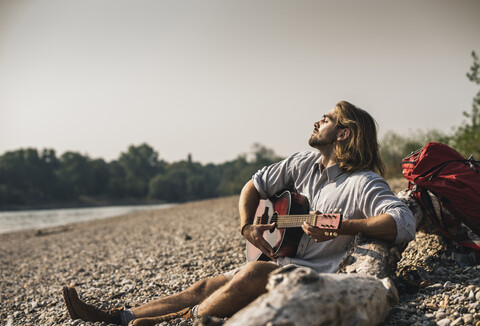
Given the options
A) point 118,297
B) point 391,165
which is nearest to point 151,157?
Result: point 391,165

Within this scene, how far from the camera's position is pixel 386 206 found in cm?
329

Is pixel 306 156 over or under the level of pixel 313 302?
over

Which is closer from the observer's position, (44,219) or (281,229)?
(281,229)

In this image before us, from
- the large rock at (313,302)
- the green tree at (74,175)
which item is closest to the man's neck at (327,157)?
the large rock at (313,302)

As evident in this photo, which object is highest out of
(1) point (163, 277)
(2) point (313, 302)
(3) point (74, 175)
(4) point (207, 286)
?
(3) point (74, 175)

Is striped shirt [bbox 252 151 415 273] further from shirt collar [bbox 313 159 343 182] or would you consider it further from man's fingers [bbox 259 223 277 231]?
man's fingers [bbox 259 223 277 231]

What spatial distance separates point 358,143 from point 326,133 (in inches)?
15.4

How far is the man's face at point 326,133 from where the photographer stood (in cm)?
394

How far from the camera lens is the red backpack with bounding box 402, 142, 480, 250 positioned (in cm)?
384

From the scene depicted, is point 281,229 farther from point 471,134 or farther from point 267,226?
point 471,134

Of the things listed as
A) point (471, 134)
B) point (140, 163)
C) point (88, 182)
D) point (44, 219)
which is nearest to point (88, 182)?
point (88, 182)

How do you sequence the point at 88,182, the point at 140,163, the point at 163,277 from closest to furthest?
the point at 163,277
the point at 88,182
the point at 140,163

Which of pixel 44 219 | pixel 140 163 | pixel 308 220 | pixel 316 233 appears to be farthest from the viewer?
pixel 140 163

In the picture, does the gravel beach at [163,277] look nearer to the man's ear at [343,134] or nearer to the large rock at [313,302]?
the large rock at [313,302]
